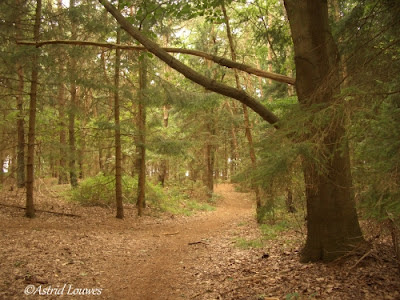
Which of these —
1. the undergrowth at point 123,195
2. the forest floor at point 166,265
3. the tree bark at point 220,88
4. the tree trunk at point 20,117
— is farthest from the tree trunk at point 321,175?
the undergrowth at point 123,195

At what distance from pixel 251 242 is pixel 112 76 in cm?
854

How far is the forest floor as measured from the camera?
4438mm

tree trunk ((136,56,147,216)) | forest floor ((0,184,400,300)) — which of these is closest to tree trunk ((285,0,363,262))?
forest floor ((0,184,400,300))

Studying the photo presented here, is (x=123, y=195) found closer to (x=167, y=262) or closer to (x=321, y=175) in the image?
(x=167, y=262)

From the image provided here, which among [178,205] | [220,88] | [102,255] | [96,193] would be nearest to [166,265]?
[102,255]

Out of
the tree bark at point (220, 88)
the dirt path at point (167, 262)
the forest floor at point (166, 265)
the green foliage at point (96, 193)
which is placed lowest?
the dirt path at point (167, 262)

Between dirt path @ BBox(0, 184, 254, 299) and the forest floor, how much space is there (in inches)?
0.7

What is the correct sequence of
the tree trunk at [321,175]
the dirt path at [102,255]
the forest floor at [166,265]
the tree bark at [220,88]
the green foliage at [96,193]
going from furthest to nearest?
the green foliage at [96,193] → the dirt path at [102,255] → the tree bark at [220,88] → the tree trunk at [321,175] → the forest floor at [166,265]

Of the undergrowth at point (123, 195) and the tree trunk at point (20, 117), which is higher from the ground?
the tree trunk at point (20, 117)

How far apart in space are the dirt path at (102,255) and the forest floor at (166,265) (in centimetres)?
2

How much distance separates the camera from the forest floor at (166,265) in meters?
4.44

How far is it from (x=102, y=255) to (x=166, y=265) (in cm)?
174

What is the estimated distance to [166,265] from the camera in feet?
23.6

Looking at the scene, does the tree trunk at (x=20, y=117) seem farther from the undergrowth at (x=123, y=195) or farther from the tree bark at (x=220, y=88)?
the tree bark at (x=220, y=88)
